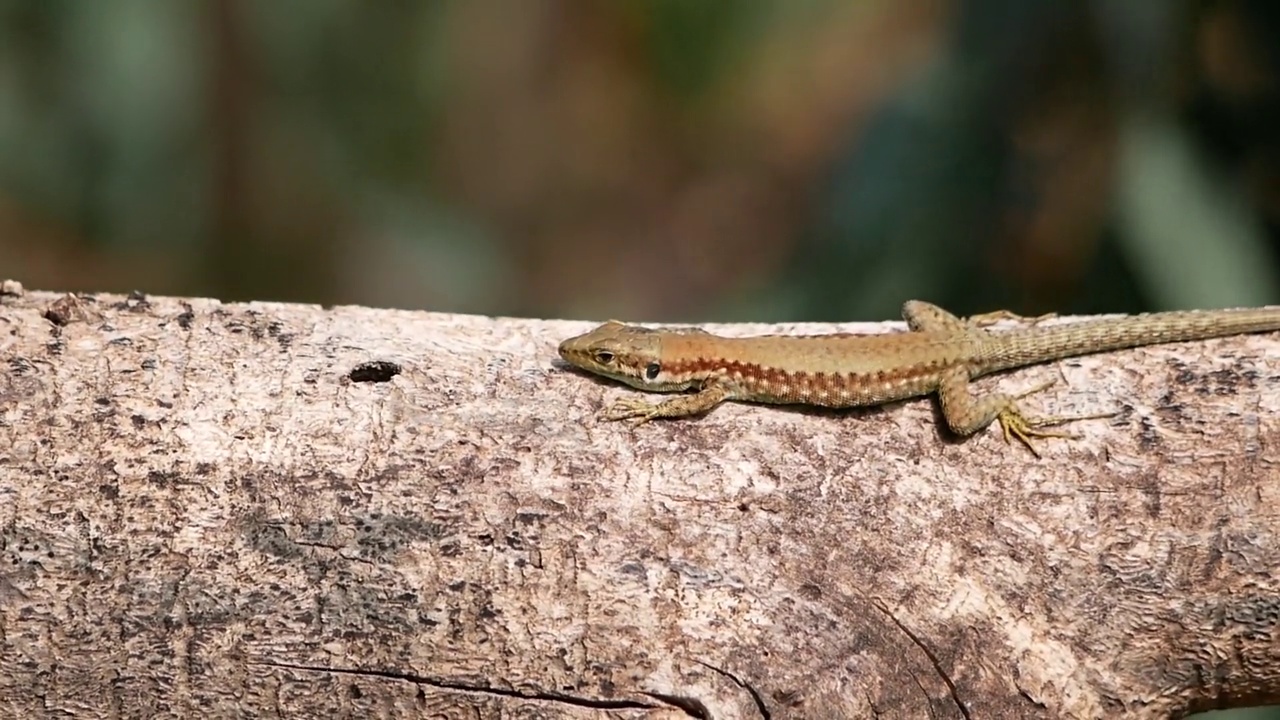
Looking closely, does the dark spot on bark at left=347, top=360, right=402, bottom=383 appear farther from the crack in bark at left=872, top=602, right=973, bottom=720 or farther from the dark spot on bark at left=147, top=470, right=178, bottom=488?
the crack in bark at left=872, top=602, right=973, bottom=720

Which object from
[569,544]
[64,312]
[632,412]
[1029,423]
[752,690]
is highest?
[64,312]

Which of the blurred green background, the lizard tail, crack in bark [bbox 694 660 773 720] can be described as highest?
the blurred green background

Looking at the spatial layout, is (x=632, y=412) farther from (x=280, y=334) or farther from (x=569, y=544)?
(x=280, y=334)

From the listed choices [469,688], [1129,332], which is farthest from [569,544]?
[1129,332]

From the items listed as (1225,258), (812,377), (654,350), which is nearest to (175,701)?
(654,350)

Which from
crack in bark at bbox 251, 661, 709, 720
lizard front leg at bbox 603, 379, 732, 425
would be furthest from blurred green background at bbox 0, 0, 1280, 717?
crack in bark at bbox 251, 661, 709, 720

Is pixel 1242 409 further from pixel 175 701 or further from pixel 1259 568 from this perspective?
pixel 175 701
